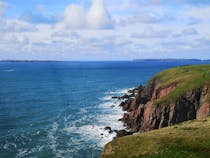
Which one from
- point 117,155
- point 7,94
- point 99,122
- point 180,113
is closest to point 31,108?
point 99,122

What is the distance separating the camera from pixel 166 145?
48.0m

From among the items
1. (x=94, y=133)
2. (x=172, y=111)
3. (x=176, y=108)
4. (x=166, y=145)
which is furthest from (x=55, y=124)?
(x=166, y=145)

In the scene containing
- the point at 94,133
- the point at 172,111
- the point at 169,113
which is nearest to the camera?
the point at 94,133

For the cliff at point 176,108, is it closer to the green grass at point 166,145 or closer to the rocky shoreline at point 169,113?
the rocky shoreline at point 169,113

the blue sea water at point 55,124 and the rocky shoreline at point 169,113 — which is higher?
the rocky shoreline at point 169,113

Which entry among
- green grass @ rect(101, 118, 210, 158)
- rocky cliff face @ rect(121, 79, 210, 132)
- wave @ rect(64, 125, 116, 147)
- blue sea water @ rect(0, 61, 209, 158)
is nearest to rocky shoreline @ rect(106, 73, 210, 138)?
rocky cliff face @ rect(121, 79, 210, 132)

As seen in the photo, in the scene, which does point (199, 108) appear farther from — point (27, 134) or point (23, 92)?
point (23, 92)

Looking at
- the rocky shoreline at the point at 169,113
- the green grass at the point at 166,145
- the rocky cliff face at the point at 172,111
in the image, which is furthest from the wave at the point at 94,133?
the green grass at the point at 166,145

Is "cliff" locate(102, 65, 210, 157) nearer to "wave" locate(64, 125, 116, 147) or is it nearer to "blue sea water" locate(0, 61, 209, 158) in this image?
"blue sea water" locate(0, 61, 209, 158)

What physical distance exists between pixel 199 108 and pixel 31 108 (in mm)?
56722

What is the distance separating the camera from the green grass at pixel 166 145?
45.6 metres

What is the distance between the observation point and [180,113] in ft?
279

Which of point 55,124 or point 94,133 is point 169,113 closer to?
point 94,133

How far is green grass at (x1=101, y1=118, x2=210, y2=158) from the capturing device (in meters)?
45.6
